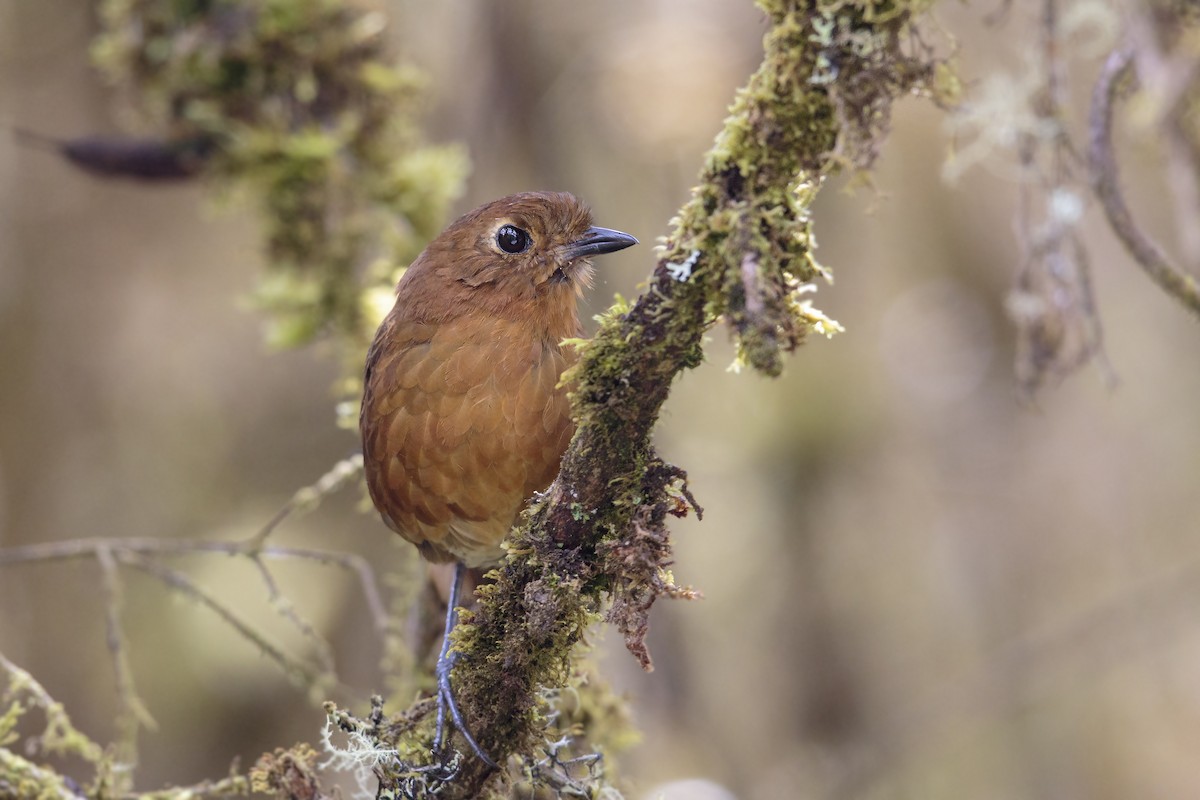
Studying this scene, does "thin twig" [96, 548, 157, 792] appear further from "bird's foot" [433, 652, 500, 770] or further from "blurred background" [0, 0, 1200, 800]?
"blurred background" [0, 0, 1200, 800]

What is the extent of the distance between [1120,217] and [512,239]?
1453 mm

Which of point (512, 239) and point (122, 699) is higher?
point (512, 239)

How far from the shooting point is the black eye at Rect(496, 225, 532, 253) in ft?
9.31

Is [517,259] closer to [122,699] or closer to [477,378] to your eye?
[477,378]

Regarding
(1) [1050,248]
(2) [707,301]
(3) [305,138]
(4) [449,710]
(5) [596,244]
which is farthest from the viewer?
(3) [305,138]

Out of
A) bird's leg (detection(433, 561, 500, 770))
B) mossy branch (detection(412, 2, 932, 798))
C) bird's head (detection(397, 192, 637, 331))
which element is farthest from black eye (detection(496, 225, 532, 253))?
mossy branch (detection(412, 2, 932, 798))

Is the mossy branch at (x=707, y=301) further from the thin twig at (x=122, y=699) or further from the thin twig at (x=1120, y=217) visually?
the thin twig at (x=122, y=699)

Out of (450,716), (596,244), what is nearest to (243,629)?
(450,716)

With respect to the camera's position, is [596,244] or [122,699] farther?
[122,699]

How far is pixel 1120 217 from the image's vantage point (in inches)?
104

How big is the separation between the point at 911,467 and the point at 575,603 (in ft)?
18.8

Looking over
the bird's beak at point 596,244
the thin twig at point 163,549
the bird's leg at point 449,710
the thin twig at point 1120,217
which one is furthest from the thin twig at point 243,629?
the thin twig at point 1120,217

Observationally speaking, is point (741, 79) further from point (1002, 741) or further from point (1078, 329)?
point (1002, 741)

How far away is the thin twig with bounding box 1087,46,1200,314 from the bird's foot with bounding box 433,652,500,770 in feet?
5.95
